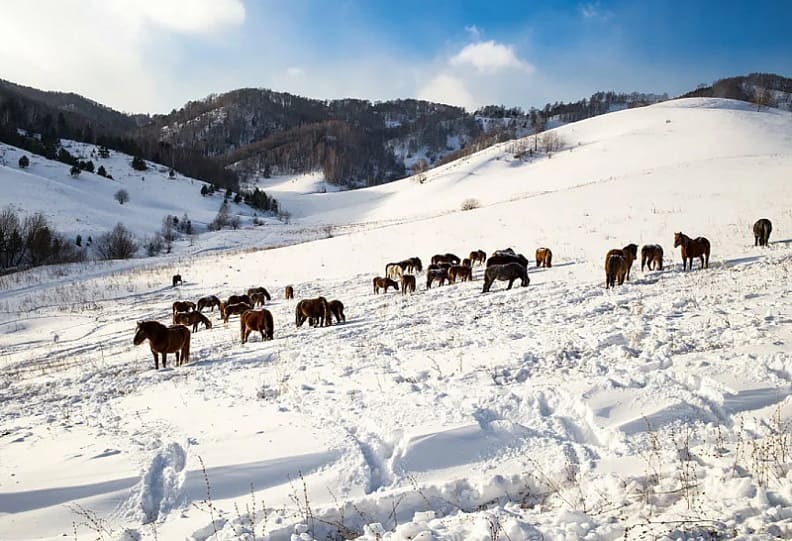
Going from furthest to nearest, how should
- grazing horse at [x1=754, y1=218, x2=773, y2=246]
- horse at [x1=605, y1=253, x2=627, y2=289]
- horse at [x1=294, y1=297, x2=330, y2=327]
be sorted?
grazing horse at [x1=754, y1=218, x2=773, y2=246] < horse at [x1=294, y1=297, x2=330, y2=327] < horse at [x1=605, y1=253, x2=627, y2=289]

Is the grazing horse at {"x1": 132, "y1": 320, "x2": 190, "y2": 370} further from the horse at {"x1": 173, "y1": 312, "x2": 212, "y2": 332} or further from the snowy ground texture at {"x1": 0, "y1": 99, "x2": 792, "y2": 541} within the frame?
the horse at {"x1": 173, "y1": 312, "x2": 212, "y2": 332}

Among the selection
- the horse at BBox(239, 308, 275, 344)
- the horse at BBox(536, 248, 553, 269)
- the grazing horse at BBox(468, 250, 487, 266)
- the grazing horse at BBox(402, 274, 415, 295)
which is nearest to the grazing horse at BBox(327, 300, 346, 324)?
the horse at BBox(239, 308, 275, 344)

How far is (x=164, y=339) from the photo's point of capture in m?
10.4

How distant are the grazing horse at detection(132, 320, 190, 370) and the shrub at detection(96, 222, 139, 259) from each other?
46920 millimetres

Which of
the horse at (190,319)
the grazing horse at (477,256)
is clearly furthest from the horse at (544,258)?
the horse at (190,319)

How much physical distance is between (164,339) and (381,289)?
39.5ft

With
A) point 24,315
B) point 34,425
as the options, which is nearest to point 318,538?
point 34,425

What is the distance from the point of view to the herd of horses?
34.4ft

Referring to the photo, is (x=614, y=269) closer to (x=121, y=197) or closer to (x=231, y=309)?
(x=231, y=309)

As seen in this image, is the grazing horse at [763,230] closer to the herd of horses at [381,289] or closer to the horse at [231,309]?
the herd of horses at [381,289]

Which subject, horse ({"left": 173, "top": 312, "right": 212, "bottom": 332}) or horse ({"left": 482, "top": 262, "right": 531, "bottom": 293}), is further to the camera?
horse ({"left": 173, "top": 312, "right": 212, "bottom": 332})

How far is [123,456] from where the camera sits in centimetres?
512

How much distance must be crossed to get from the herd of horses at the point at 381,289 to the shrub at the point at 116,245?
3573 centimetres

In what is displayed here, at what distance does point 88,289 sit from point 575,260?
31673 millimetres
